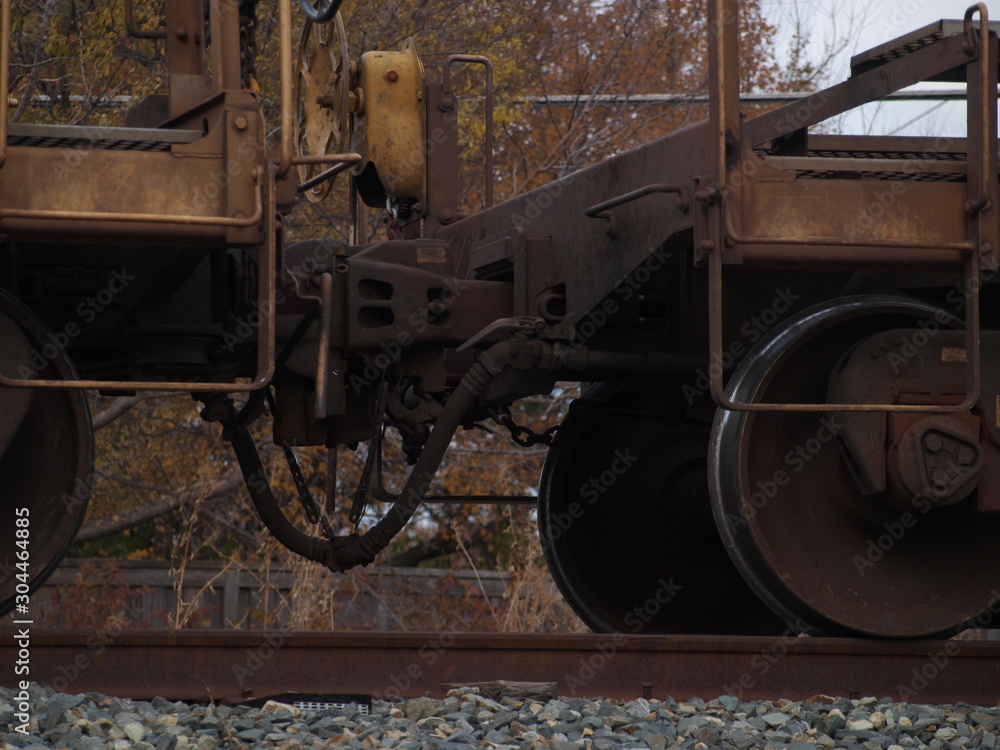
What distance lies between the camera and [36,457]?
4.19m

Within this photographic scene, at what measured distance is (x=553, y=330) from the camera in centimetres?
484

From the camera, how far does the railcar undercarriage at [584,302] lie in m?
3.70

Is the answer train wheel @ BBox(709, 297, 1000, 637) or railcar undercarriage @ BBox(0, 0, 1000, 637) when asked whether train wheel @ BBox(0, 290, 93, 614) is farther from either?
train wheel @ BBox(709, 297, 1000, 637)

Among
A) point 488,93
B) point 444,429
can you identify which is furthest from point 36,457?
point 488,93

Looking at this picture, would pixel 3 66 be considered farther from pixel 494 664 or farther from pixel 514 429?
pixel 514 429

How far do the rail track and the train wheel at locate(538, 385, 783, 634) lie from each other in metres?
1.78

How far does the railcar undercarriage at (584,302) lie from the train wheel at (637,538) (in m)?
0.22

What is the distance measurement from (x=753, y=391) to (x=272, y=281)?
5.63 feet

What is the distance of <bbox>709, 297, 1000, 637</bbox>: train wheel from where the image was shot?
438 cm

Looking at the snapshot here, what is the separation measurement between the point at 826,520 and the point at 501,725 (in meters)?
1.67

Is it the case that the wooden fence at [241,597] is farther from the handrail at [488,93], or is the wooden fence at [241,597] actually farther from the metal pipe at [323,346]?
the metal pipe at [323,346]

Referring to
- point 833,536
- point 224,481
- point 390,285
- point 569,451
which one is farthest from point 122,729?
point 224,481

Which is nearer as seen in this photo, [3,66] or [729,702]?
[3,66]

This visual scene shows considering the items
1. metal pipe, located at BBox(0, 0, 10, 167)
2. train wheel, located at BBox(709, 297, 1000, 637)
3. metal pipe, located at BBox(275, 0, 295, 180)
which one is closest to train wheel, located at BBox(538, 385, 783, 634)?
train wheel, located at BBox(709, 297, 1000, 637)
